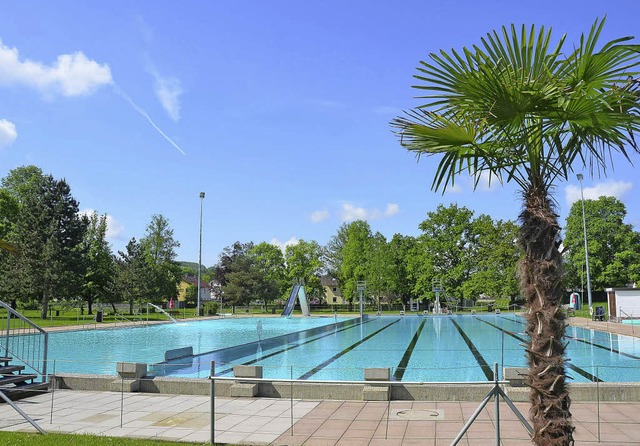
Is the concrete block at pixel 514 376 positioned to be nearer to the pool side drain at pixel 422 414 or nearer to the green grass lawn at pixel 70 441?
the pool side drain at pixel 422 414

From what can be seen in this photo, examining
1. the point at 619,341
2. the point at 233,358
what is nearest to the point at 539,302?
the point at 233,358

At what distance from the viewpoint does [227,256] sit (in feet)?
310

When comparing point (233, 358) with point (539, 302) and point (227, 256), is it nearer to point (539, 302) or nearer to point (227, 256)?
point (539, 302)

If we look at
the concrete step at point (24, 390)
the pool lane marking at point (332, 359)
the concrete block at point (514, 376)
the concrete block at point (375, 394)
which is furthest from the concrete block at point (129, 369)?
the concrete block at point (514, 376)

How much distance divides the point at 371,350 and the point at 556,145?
17.4 m

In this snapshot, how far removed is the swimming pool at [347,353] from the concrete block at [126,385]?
50cm

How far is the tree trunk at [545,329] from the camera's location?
4.36 metres

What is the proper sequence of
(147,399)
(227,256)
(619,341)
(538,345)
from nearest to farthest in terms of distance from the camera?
1. (538,345)
2. (147,399)
3. (619,341)
4. (227,256)

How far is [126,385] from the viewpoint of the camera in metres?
11.8

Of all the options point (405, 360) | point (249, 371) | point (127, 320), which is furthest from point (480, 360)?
point (127, 320)

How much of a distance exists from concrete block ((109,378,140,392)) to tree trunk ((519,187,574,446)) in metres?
9.69

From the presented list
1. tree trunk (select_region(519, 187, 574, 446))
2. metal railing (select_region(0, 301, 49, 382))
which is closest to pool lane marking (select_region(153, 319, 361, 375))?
metal railing (select_region(0, 301, 49, 382))

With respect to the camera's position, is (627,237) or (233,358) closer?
(233,358)

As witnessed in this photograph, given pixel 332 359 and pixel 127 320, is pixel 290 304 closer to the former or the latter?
pixel 127 320
